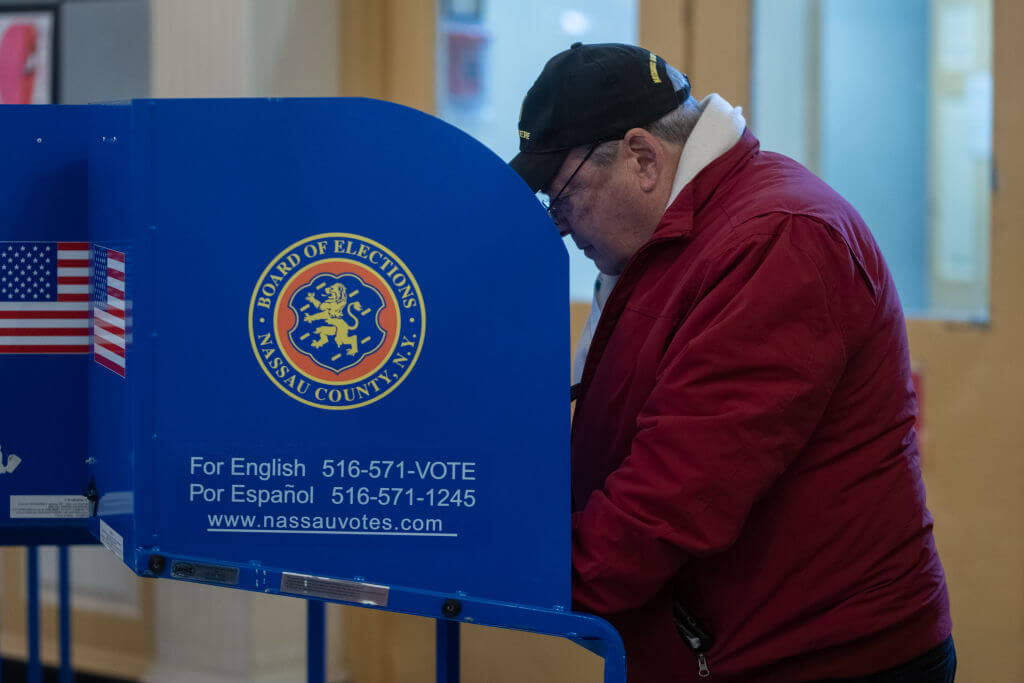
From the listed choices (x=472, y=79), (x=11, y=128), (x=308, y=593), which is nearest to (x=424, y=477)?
(x=308, y=593)

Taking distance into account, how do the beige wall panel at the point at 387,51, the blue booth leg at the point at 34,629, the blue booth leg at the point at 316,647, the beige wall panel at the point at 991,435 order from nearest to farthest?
the blue booth leg at the point at 316,647 → the blue booth leg at the point at 34,629 → the beige wall panel at the point at 991,435 → the beige wall panel at the point at 387,51

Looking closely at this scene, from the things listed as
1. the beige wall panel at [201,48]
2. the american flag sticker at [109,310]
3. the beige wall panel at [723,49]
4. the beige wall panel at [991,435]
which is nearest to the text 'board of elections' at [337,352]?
the american flag sticker at [109,310]

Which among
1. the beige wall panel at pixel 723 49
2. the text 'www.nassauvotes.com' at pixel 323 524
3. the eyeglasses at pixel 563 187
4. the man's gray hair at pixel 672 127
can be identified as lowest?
the text 'www.nassauvotes.com' at pixel 323 524

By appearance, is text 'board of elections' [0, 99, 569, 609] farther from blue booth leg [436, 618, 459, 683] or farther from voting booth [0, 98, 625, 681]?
blue booth leg [436, 618, 459, 683]

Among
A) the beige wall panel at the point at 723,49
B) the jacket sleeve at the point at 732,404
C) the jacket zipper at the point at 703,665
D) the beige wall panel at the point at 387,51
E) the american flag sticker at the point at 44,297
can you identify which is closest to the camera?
the jacket sleeve at the point at 732,404

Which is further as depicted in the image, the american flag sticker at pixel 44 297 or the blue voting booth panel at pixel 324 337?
the american flag sticker at pixel 44 297

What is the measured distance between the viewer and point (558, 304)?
4.23 feet

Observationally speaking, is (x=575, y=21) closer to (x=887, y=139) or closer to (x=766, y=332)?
(x=887, y=139)

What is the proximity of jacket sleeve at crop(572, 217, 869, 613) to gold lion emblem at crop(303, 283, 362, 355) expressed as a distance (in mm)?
346

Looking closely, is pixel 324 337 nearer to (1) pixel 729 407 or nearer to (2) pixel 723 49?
(1) pixel 729 407

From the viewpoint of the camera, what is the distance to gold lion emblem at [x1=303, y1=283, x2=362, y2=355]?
128 centimetres

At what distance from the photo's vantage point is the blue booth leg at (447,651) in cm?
157

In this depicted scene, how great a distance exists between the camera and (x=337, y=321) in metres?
1.28

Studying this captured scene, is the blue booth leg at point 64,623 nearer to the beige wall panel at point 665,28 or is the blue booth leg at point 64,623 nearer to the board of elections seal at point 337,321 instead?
the board of elections seal at point 337,321
